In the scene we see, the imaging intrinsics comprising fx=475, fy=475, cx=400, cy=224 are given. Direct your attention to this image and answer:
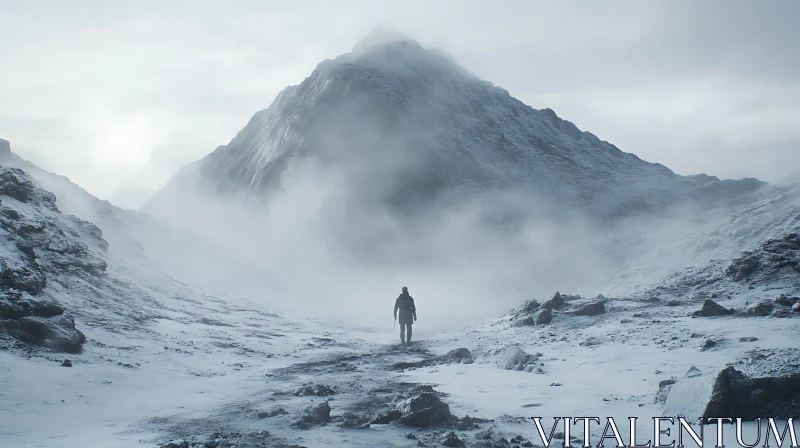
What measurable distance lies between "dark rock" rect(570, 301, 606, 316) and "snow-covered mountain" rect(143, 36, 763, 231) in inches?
1715

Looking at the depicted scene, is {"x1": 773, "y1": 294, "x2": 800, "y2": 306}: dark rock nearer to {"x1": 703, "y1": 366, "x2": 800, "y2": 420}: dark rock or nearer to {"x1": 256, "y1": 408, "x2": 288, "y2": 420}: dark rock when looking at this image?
{"x1": 703, "y1": 366, "x2": 800, "y2": 420}: dark rock

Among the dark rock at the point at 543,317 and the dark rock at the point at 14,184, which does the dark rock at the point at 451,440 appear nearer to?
the dark rock at the point at 543,317

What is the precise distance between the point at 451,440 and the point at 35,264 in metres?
12.1

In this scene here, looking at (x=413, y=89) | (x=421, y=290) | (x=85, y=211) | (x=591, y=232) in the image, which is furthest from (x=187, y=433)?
(x=413, y=89)

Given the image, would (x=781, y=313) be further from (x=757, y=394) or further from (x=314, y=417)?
(x=314, y=417)

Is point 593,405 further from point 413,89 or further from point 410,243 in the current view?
point 413,89

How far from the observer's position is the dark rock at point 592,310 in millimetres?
15055

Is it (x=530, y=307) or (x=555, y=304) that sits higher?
(x=555, y=304)

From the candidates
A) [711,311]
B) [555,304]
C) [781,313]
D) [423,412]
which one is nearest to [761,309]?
[781,313]

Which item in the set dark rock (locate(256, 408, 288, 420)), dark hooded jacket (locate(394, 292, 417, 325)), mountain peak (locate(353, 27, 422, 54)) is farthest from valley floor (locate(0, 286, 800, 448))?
mountain peak (locate(353, 27, 422, 54))

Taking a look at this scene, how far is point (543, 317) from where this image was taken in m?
15.3

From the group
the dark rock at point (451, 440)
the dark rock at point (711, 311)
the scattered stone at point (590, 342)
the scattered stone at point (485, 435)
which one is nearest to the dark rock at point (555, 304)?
the dark rock at point (711, 311)

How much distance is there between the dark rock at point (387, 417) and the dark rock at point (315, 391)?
2.19 meters

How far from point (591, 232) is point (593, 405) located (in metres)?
49.1
